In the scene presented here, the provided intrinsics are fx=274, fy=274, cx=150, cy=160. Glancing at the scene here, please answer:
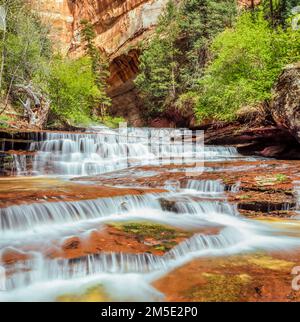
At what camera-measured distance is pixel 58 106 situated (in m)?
20.7

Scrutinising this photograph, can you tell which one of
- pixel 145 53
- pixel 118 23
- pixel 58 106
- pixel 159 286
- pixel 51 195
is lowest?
pixel 159 286

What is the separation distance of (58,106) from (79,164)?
37.5ft

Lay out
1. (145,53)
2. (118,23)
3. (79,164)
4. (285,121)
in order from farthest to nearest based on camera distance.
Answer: (118,23) < (145,53) < (79,164) < (285,121)

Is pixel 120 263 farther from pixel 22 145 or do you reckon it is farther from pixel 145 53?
pixel 145 53

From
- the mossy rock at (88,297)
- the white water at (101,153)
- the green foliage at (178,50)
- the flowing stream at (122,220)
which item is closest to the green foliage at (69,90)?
the green foliage at (178,50)

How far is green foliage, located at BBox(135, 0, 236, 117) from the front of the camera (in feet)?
76.5

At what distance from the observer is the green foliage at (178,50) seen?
76.5 ft

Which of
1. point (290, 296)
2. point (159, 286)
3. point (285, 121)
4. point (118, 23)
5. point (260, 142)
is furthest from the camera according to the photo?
point (118, 23)

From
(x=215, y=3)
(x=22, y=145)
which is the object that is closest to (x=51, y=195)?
(x=22, y=145)

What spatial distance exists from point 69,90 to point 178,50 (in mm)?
11859

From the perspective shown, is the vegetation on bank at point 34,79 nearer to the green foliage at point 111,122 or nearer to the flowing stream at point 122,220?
the green foliage at point 111,122

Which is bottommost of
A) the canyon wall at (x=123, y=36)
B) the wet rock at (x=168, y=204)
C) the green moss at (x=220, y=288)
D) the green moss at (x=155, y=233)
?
the green moss at (x=220, y=288)

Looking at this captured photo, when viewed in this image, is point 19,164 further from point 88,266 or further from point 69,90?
point 69,90

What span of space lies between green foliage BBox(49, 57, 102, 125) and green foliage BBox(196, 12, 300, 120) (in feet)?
34.9
